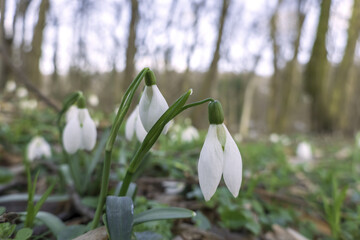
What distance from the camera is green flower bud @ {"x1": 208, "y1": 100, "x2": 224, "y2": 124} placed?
2.47ft

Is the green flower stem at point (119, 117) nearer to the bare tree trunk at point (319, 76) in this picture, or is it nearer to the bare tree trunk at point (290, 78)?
the bare tree trunk at point (319, 76)

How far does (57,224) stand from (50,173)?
1018mm

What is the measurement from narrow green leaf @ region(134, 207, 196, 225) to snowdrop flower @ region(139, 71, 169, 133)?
0.27m

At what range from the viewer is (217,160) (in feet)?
2.48

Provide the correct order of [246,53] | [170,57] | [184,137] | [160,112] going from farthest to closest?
[246,53], [170,57], [184,137], [160,112]

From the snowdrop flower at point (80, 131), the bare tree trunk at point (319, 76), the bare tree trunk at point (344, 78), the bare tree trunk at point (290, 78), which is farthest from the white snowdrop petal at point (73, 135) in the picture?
the bare tree trunk at point (290, 78)

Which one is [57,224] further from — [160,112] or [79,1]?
[79,1]

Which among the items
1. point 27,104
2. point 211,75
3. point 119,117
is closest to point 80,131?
point 119,117

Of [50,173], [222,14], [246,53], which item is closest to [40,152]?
[50,173]

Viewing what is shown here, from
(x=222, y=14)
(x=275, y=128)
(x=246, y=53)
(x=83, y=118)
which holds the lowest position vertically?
(x=275, y=128)

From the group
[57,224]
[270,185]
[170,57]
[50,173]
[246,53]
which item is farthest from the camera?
[246,53]

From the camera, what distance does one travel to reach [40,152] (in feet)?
5.84

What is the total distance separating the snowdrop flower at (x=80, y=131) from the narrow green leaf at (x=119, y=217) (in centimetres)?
33

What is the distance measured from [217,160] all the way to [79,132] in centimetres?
55
